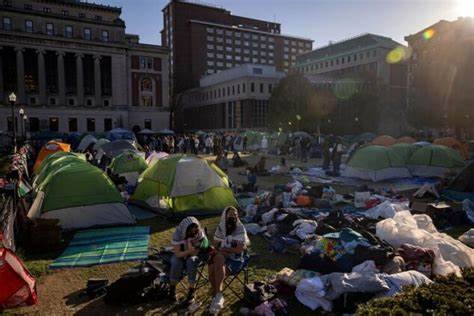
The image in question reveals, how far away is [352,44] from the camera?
8731 centimetres

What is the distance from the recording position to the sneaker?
212 inches

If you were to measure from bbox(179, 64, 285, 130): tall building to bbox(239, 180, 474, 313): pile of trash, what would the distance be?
6284cm

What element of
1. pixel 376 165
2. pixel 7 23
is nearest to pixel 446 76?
pixel 376 165

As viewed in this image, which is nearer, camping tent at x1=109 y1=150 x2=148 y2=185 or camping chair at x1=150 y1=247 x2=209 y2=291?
camping chair at x1=150 y1=247 x2=209 y2=291

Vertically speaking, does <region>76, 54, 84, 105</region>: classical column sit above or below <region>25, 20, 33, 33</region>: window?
below

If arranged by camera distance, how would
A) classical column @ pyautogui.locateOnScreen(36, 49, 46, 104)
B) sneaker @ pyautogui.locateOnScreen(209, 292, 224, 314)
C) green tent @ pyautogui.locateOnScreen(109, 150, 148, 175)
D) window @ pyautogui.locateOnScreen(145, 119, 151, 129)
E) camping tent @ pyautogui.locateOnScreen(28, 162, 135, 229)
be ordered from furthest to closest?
window @ pyautogui.locateOnScreen(145, 119, 151, 129) → classical column @ pyautogui.locateOnScreen(36, 49, 46, 104) → green tent @ pyautogui.locateOnScreen(109, 150, 148, 175) → camping tent @ pyautogui.locateOnScreen(28, 162, 135, 229) → sneaker @ pyautogui.locateOnScreen(209, 292, 224, 314)

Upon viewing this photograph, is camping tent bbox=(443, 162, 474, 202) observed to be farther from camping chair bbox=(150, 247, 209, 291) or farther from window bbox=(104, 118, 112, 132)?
window bbox=(104, 118, 112, 132)

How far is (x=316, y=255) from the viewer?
6383mm

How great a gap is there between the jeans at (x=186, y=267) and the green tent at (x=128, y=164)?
1080 centimetres

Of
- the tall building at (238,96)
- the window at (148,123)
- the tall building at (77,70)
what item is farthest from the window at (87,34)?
the tall building at (238,96)

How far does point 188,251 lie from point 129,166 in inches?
438

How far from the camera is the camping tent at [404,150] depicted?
731 inches

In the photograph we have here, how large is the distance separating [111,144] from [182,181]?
1446 cm

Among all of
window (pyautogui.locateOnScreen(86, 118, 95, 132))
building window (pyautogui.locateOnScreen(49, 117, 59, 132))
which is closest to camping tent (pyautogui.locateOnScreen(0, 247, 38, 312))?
building window (pyautogui.locateOnScreen(49, 117, 59, 132))
